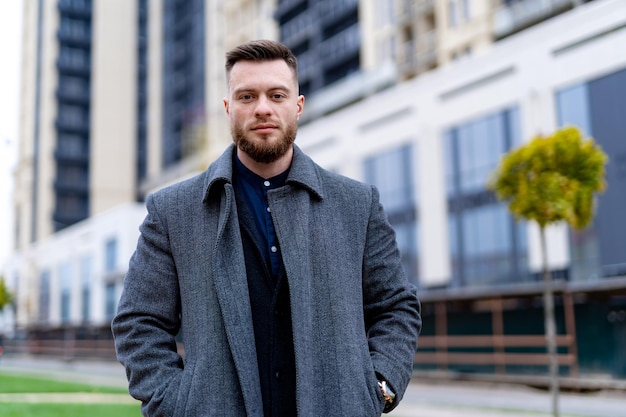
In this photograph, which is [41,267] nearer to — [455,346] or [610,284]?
[455,346]

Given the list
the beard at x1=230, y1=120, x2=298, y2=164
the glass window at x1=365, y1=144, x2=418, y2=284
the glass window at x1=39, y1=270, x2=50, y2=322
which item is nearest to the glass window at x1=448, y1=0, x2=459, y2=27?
the glass window at x1=365, y1=144, x2=418, y2=284

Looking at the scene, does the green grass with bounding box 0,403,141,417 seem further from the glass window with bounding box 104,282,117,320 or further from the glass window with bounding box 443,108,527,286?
the glass window with bounding box 104,282,117,320

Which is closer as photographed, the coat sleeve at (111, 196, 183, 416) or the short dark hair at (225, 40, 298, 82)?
the coat sleeve at (111, 196, 183, 416)

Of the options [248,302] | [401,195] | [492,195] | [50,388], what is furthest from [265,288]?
[401,195]

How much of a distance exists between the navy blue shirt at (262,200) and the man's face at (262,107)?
0.30 ft

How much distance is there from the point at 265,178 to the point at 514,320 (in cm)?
1844

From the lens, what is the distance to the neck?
8.14ft

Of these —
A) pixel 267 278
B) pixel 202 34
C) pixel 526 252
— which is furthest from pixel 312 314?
pixel 202 34

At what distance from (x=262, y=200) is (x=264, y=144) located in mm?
192

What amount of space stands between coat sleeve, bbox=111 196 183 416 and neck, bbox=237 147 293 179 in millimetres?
327

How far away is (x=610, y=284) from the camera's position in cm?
1738

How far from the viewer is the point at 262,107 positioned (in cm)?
235

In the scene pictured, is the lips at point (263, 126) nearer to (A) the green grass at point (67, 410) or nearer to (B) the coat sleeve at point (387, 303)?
(B) the coat sleeve at point (387, 303)

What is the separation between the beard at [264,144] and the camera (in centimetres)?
239
